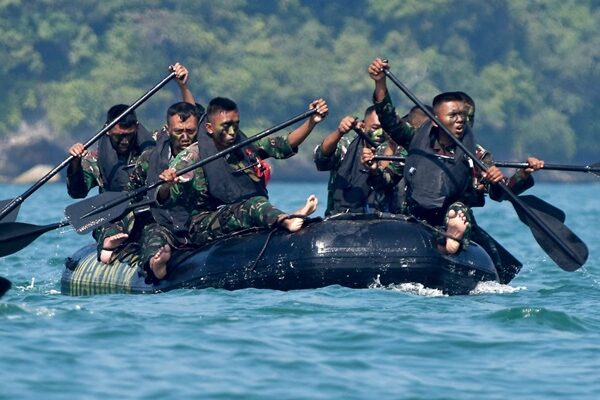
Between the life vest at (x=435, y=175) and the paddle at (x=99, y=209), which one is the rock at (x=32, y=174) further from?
the life vest at (x=435, y=175)

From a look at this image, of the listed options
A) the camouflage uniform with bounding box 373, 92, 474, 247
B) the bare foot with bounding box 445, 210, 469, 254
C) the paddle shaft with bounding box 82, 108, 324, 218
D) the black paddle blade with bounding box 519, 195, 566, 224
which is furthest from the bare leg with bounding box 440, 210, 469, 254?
the paddle shaft with bounding box 82, 108, 324, 218

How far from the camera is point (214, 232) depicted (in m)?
14.8

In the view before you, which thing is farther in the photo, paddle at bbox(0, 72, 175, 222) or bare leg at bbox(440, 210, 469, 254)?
paddle at bbox(0, 72, 175, 222)

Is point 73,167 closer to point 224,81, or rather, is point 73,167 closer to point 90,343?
point 90,343

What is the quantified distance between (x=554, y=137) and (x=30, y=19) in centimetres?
2357

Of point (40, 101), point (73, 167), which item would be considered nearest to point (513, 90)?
point (40, 101)

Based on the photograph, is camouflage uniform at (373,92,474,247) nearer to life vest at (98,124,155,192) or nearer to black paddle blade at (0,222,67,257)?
life vest at (98,124,155,192)

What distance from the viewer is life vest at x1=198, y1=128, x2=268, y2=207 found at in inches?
581

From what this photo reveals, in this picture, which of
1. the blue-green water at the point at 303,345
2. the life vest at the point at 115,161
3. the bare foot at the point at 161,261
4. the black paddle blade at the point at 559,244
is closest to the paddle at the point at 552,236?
the black paddle blade at the point at 559,244

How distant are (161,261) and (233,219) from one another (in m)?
0.71

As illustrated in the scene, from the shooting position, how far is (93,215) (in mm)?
15289

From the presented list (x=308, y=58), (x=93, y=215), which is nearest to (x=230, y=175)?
(x=93, y=215)

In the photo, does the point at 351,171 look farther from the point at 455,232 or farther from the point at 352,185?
the point at 455,232

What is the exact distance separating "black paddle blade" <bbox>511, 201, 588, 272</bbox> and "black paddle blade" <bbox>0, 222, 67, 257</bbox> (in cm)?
422
